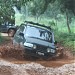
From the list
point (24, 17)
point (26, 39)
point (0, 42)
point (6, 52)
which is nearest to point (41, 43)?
point (26, 39)

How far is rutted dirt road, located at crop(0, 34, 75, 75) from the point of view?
1191cm

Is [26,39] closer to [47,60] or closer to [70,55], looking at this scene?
[47,60]

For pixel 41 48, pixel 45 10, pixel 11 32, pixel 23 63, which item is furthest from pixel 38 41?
pixel 45 10

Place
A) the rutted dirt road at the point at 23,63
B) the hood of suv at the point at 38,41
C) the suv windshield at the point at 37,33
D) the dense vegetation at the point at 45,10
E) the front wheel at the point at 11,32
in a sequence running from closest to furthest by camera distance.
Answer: the rutted dirt road at the point at 23,63, the hood of suv at the point at 38,41, the dense vegetation at the point at 45,10, the suv windshield at the point at 37,33, the front wheel at the point at 11,32

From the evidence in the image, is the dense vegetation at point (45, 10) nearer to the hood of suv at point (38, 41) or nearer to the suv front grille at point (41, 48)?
the hood of suv at point (38, 41)

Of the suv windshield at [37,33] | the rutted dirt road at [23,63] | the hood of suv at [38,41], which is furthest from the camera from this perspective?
the suv windshield at [37,33]

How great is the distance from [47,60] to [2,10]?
3.13 meters

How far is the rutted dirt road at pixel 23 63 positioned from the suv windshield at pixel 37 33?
1005 millimetres

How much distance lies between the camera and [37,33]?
17.1 meters

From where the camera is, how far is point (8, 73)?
11.4 metres

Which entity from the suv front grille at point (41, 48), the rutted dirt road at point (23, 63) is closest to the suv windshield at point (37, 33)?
the suv front grille at point (41, 48)

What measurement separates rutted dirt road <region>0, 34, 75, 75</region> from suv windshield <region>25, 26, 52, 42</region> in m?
1.00

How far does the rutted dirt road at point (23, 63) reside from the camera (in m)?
11.9

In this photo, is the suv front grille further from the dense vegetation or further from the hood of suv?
the dense vegetation
